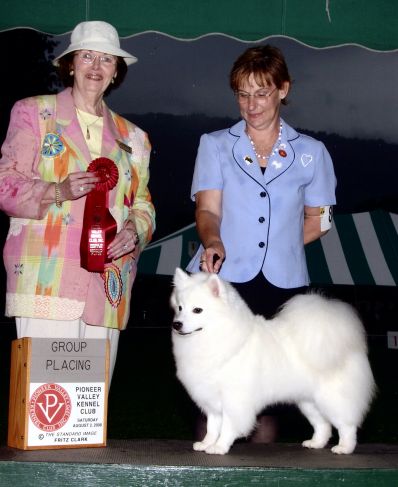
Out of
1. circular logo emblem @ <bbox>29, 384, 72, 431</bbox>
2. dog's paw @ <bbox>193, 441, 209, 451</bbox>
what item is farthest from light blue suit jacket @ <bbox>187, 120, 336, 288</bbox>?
circular logo emblem @ <bbox>29, 384, 72, 431</bbox>

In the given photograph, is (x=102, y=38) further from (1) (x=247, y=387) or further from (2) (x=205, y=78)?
(2) (x=205, y=78)

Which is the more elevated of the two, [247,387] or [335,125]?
[335,125]

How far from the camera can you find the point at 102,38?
9.29 ft

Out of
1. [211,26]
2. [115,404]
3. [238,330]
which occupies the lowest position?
[115,404]

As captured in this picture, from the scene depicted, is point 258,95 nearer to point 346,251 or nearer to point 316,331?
point 316,331

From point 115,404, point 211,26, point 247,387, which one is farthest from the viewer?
point 115,404

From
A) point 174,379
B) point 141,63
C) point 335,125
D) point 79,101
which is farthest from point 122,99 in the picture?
A: point 79,101

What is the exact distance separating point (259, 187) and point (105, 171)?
54cm

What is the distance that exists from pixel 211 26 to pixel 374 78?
9.58 feet

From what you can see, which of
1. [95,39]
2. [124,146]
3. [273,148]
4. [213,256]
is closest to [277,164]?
[273,148]

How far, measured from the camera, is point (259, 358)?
2.76 metres

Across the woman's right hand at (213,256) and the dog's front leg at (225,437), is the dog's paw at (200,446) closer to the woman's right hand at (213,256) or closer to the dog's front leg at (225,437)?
the dog's front leg at (225,437)

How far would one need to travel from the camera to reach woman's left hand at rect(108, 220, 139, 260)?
277cm

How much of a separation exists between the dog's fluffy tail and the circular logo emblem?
79cm
